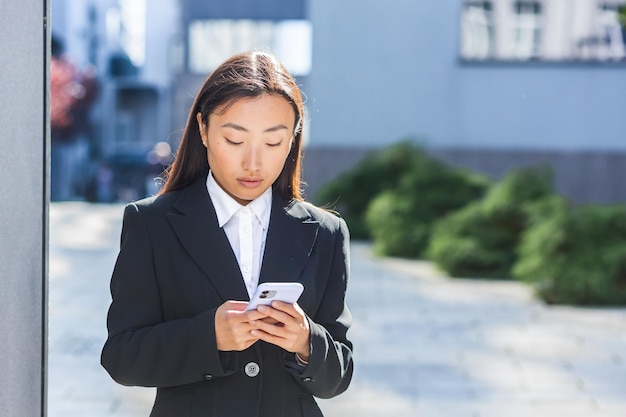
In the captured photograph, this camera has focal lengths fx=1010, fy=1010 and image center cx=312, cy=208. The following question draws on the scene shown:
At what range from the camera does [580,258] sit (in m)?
9.16

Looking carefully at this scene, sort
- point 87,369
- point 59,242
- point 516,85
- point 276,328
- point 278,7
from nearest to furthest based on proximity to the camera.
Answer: point 276,328 < point 87,369 < point 59,242 < point 516,85 < point 278,7

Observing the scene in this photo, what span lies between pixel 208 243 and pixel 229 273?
8 cm

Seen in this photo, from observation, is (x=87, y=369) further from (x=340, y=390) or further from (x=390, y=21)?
(x=390, y=21)

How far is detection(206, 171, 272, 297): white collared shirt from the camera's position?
2.04 metres

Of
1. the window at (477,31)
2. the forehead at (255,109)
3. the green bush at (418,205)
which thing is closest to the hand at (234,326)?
the forehead at (255,109)

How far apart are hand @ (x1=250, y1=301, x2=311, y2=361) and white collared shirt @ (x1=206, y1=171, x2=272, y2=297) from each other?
19cm

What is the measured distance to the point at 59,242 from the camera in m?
15.5

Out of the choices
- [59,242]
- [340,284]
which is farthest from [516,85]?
[340,284]

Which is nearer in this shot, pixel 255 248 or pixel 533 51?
pixel 255 248

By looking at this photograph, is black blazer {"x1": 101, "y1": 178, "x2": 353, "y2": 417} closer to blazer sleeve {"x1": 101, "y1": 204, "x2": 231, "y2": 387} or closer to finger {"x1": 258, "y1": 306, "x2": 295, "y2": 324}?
blazer sleeve {"x1": 101, "y1": 204, "x2": 231, "y2": 387}

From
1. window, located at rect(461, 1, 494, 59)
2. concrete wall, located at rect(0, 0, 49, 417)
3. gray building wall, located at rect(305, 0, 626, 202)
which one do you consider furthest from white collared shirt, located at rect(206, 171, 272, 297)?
window, located at rect(461, 1, 494, 59)

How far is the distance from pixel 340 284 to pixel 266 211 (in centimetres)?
22

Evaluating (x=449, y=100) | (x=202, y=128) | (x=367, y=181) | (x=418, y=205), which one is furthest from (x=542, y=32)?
(x=202, y=128)

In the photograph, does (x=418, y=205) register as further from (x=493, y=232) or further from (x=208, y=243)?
(x=208, y=243)
